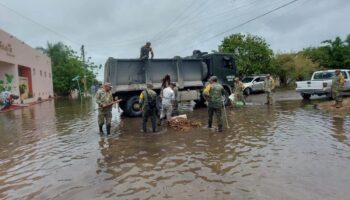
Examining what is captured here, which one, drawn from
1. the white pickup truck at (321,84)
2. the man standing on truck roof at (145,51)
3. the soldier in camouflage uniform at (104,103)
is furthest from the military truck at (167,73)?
the white pickup truck at (321,84)

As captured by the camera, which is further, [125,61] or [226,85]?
[226,85]

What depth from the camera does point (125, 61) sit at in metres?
14.7

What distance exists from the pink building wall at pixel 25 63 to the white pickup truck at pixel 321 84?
851 inches

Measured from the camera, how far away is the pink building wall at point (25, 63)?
27.7 m

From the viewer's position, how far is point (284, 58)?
44719 mm

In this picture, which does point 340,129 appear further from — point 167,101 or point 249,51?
point 249,51

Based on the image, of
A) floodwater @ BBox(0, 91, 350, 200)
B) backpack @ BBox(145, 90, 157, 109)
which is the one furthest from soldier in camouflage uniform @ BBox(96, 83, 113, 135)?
backpack @ BBox(145, 90, 157, 109)

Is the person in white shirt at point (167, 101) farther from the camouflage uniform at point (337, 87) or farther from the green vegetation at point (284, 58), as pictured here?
the green vegetation at point (284, 58)

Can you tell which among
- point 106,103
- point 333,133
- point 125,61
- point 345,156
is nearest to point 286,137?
point 333,133

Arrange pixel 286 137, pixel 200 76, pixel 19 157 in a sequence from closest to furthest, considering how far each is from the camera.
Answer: pixel 19 157
pixel 286 137
pixel 200 76

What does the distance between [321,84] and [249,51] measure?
61.2ft

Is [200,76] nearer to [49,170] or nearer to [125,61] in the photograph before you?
[125,61]

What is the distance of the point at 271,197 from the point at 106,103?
21.3ft

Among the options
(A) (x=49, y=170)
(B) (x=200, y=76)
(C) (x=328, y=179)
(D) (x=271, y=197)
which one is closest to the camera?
(D) (x=271, y=197)
